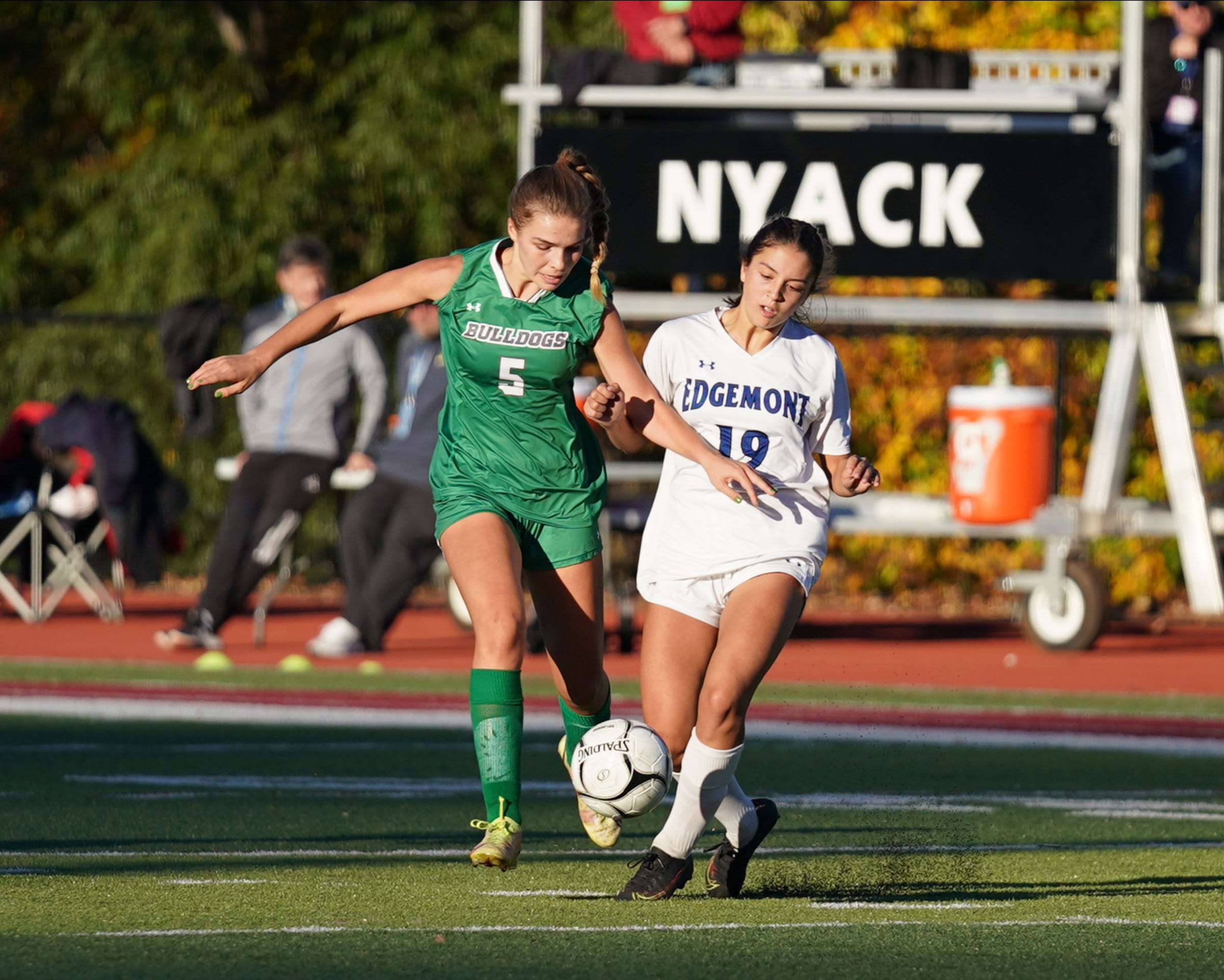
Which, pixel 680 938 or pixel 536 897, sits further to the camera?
pixel 536 897

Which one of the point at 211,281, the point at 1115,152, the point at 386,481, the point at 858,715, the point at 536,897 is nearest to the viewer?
the point at 536,897

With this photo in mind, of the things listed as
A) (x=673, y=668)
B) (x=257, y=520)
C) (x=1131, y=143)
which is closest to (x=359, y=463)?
(x=257, y=520)

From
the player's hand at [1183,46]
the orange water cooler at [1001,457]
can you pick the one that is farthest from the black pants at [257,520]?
the player's hand at [1183,46]

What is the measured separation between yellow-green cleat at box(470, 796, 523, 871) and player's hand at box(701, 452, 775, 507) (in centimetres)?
103

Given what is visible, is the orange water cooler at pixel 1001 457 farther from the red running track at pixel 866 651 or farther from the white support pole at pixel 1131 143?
the white support pole at pixel 1131 143

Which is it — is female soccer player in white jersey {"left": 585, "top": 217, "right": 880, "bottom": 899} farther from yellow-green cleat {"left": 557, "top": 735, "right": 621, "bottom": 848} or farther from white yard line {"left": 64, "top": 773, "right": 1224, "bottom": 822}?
white yard line {"left": 64, "top": 773, "right": 1224, "bottom": 822}

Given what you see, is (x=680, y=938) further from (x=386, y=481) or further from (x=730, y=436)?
(x=386, y=481)

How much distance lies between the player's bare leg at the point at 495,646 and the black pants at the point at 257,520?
7686mm

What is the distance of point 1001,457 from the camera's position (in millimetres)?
15188

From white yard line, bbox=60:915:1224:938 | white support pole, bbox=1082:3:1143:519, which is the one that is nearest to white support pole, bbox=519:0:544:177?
white support pole, bbox=1082:3:1143:519

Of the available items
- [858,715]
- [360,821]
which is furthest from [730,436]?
[858,715]

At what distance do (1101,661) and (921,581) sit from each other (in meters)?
5.38

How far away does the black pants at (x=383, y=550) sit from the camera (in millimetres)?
14039

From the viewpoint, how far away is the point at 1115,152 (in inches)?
606
